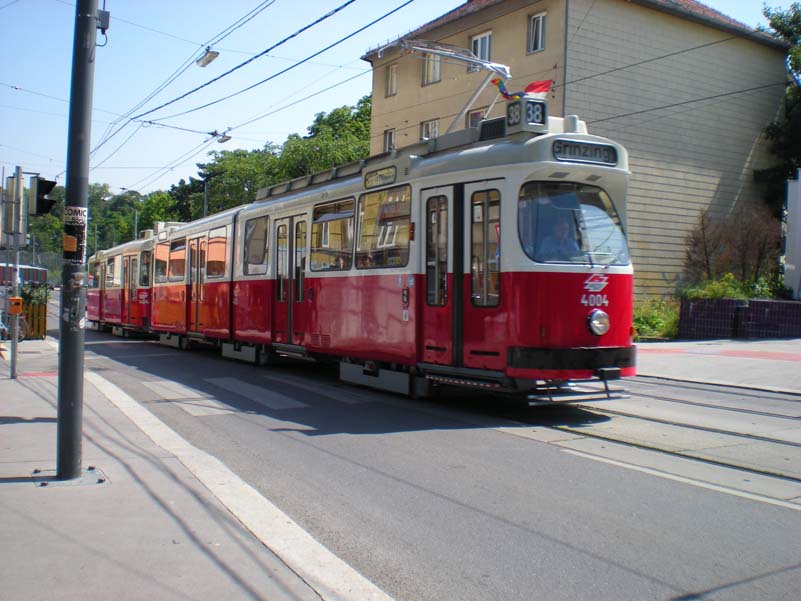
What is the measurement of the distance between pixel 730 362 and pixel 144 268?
55.7 feet

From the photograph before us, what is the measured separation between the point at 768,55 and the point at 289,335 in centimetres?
2735

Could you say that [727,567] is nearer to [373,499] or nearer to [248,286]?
[373,499]

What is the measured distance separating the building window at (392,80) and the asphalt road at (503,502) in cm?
2642

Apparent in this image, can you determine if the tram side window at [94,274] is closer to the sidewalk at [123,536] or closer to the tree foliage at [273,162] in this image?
the tree foliage at [273,162]

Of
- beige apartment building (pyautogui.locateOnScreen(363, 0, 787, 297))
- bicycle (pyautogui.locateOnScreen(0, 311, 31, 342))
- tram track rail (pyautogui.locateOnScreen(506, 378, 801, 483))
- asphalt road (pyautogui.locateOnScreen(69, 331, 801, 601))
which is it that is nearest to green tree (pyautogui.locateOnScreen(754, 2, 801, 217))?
beige apartment building (pyautogui.locateOnScreen(363, 0, 787, 297))

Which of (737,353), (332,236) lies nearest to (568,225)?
(332,236)

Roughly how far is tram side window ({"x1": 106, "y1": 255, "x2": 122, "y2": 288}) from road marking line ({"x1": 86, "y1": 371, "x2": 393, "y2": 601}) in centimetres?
2039

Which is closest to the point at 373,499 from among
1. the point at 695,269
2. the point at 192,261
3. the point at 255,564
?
the point at 255,564

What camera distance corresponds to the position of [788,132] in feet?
103

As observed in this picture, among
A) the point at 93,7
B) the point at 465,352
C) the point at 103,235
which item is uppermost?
the point at 103,235

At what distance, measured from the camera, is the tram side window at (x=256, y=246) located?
15.1 m

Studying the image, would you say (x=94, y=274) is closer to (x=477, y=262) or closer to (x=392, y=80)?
(x=392, y=80)

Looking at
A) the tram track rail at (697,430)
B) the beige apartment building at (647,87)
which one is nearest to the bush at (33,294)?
the beige apartment building at (647,87)

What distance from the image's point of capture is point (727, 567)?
4.57 m
